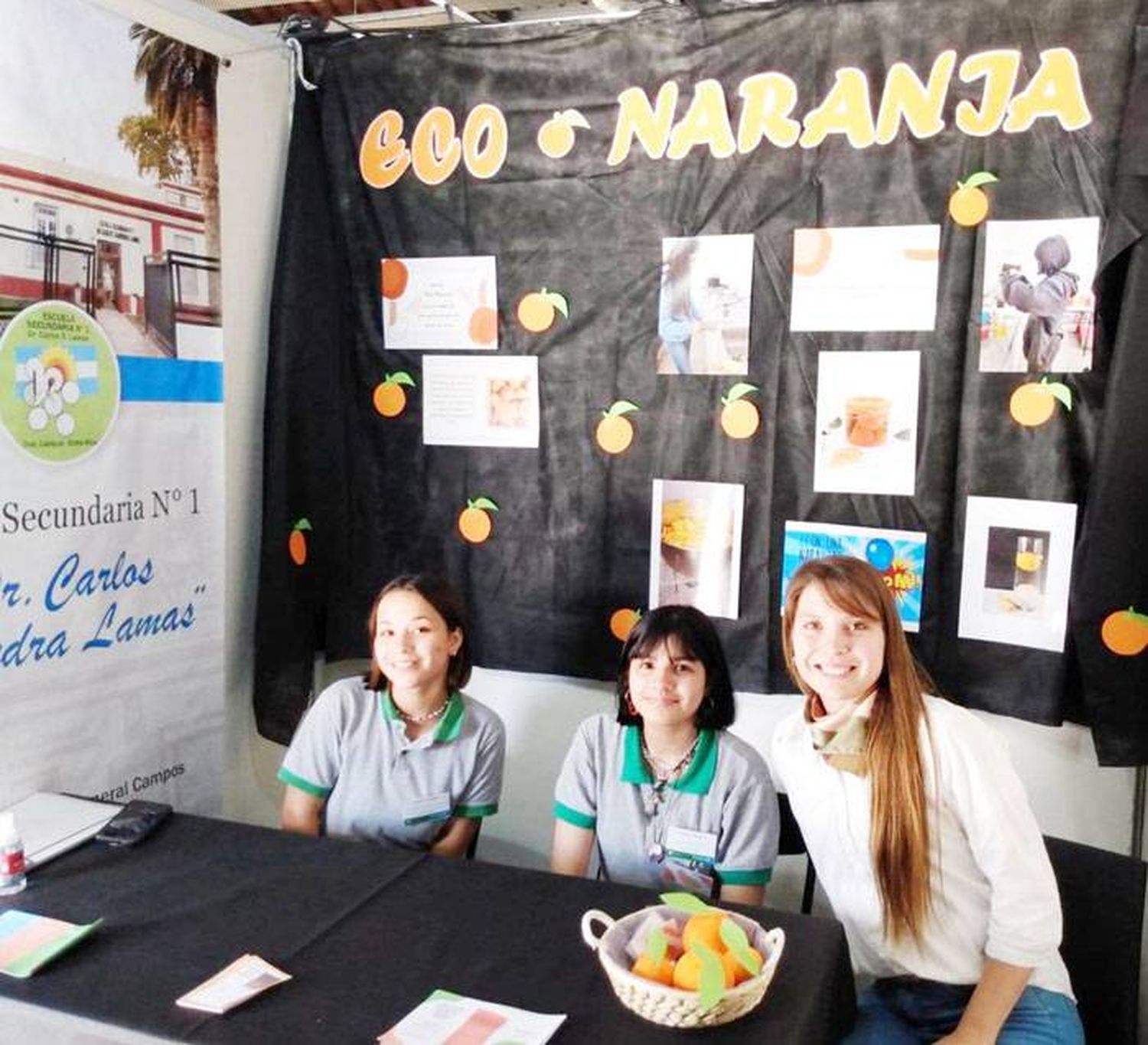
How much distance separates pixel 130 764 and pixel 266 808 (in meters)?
0.54

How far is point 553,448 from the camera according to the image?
231 centimetres

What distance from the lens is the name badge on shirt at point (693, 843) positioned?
1684mm

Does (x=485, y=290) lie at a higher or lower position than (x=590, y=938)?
higher

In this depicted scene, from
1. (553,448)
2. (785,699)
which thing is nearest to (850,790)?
(785,699)

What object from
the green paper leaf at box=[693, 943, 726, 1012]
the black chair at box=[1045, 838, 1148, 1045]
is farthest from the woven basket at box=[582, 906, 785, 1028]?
the black chair at box=[1045, 838, 1148, 1045]

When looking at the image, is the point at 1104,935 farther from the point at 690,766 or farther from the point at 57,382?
the point at 57,382

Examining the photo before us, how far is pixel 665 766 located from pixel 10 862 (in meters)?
0.98

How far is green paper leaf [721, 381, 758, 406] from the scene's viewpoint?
6.99 feet

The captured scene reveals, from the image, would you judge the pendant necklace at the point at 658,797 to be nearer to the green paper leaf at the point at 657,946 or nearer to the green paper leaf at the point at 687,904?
the green paper leaf at the point at 687,904

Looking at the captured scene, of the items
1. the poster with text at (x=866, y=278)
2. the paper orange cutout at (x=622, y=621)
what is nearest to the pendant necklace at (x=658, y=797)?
the paper orange cutout at (x=622, y=621)

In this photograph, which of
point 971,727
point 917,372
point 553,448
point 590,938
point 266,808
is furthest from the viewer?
point 266,808

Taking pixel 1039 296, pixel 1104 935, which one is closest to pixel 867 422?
pixel 1039 296

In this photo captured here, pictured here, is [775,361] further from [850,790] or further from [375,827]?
[375,827]

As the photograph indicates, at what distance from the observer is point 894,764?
1.47m
